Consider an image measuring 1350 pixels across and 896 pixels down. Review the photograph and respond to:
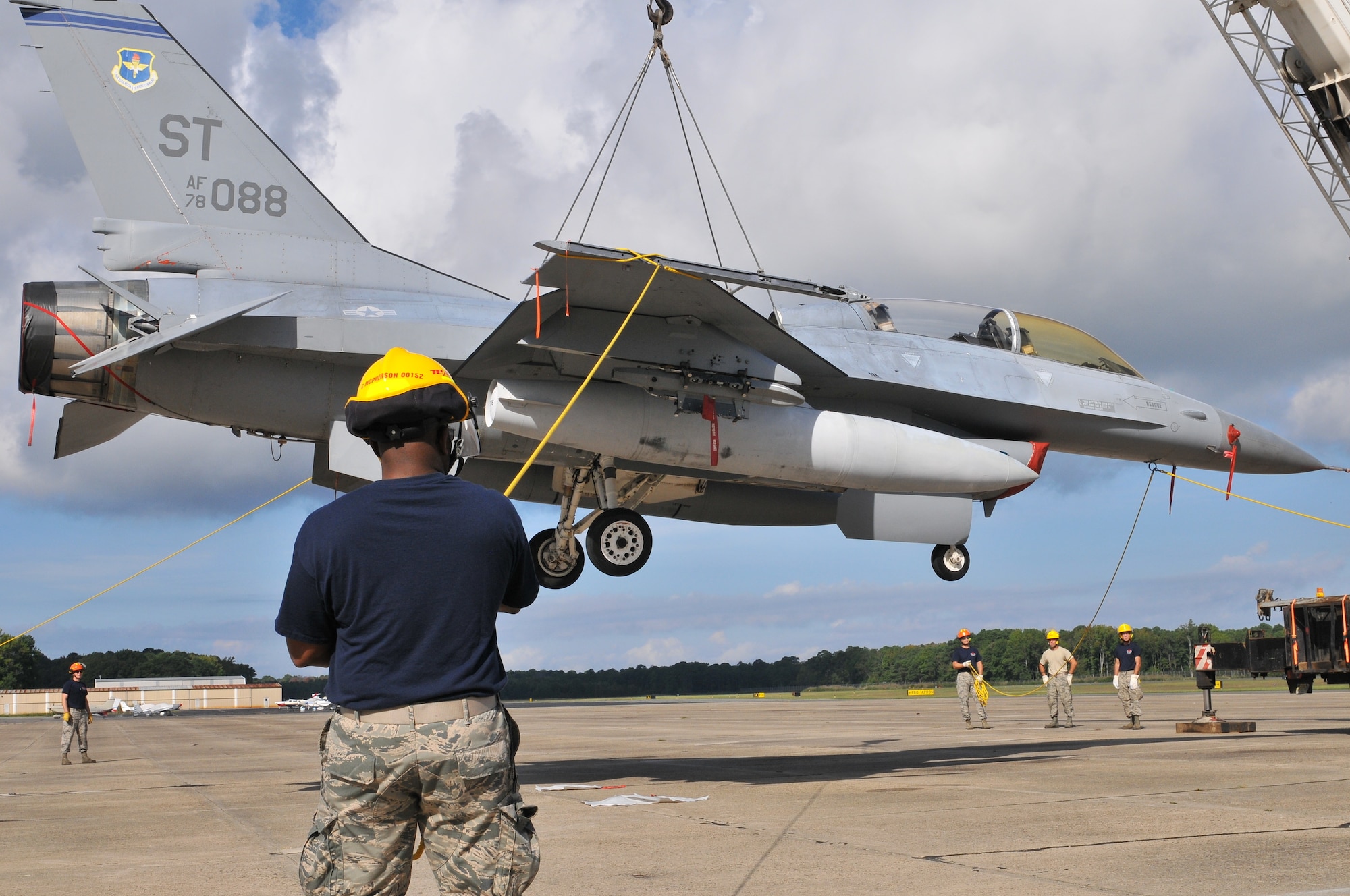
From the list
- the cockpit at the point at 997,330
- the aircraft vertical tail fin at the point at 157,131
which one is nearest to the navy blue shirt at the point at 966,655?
the cockpit at the point at 997,330

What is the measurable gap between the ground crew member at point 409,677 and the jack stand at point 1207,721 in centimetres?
1553

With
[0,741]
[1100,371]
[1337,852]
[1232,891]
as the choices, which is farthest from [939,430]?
[0,741]

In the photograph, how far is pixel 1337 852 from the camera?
17.9 ft

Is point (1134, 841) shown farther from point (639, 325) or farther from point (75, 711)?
point (75, 711)

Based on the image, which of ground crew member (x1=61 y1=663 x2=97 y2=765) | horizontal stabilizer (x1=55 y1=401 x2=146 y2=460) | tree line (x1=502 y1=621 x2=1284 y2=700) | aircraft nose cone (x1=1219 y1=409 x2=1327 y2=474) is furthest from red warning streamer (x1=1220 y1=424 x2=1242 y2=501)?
tree line (x1=502 y1=621 x2=1284 y2=700)

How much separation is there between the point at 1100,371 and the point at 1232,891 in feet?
34.2

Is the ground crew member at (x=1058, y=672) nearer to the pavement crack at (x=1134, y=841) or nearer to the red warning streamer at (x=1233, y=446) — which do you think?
the red warning streamer at (x=1233, y=446)

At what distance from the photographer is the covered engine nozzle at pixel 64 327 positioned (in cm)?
996

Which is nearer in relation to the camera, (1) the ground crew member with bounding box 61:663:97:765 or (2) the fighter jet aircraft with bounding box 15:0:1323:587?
(2) the fighter jet aircraft with bounding box 15:0:1323:587

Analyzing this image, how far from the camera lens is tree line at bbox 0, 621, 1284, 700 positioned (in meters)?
84.2

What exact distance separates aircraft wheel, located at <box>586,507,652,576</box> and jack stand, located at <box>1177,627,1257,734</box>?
29.4 ft

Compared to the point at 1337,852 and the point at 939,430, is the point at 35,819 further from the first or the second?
the point at 939,430

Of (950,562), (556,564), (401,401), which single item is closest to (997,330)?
(950,562)

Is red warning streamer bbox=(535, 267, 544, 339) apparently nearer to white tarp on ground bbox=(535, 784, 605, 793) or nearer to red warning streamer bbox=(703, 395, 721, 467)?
red warning streamer bbox=(703, 395, 721, 467)
